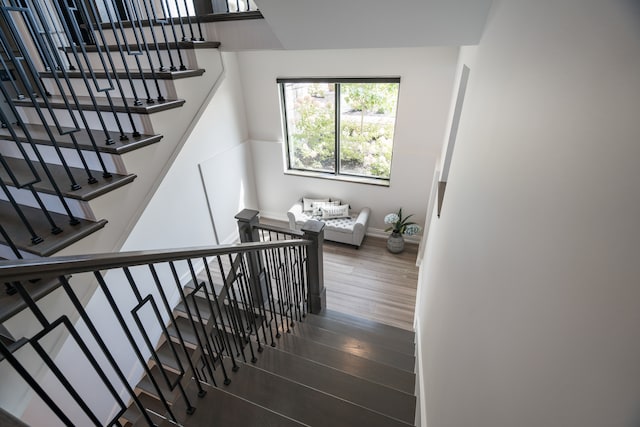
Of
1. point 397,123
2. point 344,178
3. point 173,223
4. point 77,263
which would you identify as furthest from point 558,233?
point 344,178

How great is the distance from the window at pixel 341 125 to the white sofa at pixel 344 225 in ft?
2.34

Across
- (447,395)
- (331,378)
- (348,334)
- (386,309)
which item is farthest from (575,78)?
(386,309)

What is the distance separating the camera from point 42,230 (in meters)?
1.32

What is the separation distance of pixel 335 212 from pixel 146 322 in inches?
124

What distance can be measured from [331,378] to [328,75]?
415 centimetres

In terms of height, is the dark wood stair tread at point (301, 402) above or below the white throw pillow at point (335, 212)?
above

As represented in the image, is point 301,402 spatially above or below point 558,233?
below

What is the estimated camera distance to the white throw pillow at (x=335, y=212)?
5.17 meters

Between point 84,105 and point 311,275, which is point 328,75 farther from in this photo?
point 84,105

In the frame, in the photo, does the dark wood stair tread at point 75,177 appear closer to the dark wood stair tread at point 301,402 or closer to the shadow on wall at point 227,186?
the dark wood stair tread at point 301,402

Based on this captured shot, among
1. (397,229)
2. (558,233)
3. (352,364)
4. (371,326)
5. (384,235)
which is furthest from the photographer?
(384,235)

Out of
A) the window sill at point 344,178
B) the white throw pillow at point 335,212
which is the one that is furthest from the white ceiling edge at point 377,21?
the white throw pillow at point 335,212

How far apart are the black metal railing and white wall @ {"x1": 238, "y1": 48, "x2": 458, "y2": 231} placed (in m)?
2.06

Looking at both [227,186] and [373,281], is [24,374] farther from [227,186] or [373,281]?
[227,186]
